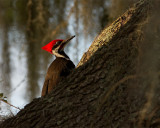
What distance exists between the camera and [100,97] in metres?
2.17

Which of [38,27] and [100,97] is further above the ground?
[38,27]

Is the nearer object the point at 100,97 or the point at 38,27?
the point at 100,97

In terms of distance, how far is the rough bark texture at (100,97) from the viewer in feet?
6.93

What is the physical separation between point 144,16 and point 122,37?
230 millimetres

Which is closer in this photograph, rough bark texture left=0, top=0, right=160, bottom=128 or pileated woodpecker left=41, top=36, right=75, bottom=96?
rough bark texture left=0, top=0, right=160, bottom=128

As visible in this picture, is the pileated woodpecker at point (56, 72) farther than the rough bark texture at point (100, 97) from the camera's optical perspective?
Yes

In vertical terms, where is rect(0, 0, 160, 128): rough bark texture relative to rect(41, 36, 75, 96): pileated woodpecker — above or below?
below

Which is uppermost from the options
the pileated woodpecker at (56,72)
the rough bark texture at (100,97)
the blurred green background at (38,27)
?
the blurred green background at (38,27)

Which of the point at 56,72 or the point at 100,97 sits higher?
the point at 56,72

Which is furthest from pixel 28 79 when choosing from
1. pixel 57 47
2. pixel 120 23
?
pixel 120 23

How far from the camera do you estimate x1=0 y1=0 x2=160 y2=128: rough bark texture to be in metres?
2.11

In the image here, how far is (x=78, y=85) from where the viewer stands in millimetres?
2326

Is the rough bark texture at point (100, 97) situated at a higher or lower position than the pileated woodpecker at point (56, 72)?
lower

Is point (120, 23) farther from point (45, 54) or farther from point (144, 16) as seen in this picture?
point (45, 54)
